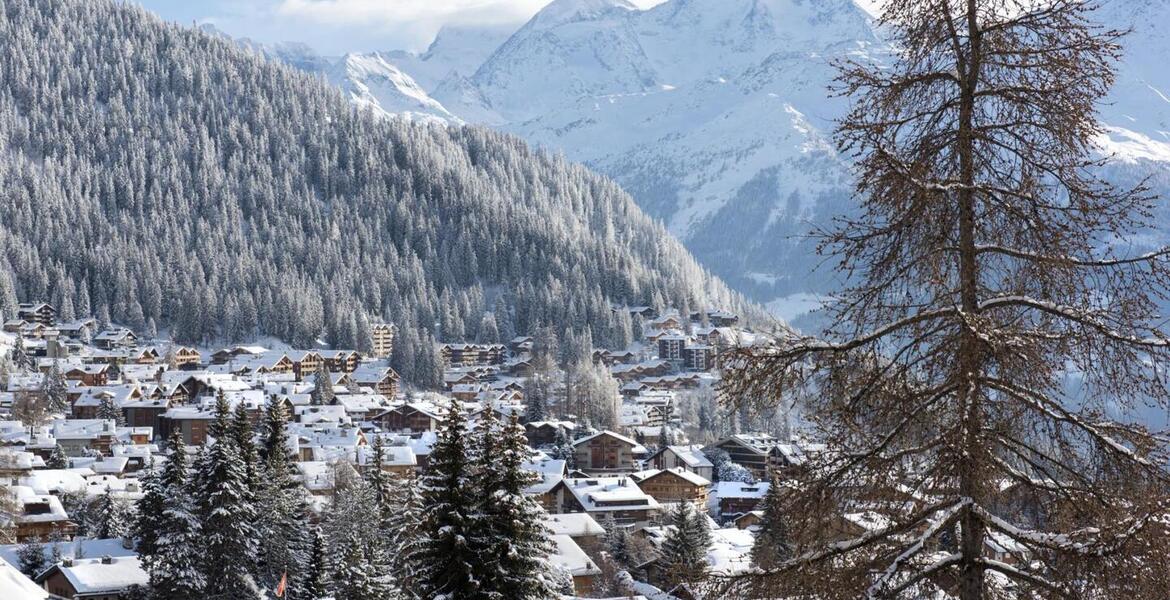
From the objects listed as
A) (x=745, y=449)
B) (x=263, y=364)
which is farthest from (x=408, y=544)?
(x=263, y=364)

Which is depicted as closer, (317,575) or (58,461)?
(317,575)

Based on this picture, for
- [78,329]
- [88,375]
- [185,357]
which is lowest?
[88,375]

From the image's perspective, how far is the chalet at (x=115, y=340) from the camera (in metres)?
151

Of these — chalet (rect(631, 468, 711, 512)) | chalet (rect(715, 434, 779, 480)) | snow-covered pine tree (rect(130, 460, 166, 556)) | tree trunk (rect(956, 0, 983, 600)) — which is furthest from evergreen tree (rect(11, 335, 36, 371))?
tree trunk (rect(956, 0, 983, 600))

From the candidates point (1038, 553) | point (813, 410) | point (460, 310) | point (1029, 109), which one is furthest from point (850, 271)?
point (460, 310)

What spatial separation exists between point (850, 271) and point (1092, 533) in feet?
8.75

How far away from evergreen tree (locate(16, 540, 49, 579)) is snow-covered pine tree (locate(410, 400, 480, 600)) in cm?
3392

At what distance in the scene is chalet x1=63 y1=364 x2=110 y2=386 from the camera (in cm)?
12198

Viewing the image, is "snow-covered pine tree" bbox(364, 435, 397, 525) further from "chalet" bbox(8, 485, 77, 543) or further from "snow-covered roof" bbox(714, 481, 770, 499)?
"snow-covered roof" bbox(714, 481, 770, 499)

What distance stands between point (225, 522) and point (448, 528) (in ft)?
61.0

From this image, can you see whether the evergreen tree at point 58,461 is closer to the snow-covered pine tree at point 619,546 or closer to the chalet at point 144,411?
the chalet at point 144,411

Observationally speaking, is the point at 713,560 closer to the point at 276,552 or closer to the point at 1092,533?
the point at 276,552

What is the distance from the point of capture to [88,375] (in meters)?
124

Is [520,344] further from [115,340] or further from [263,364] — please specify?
[115,340]
